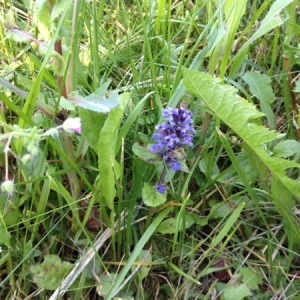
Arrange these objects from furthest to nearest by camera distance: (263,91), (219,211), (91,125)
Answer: (263,91) → (219,211) → (91,125)

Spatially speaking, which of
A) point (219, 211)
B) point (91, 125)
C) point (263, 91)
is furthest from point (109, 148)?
point (263, 91)

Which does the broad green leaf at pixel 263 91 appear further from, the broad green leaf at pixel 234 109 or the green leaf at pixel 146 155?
the green leaf at pixel 146 155

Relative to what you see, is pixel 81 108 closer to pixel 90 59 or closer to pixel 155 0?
pixel 90 59

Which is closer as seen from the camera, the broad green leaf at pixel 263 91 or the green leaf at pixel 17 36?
the green leaf at pixel 17 36

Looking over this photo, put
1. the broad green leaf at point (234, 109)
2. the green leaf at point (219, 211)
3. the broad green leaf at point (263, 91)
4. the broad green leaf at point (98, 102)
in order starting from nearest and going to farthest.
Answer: the broad green leaf at point (98, 102)
the broad green leaf at point (234, 109)
the green leaf at point (219, 211)
the broad green leaf at point (263, 91)

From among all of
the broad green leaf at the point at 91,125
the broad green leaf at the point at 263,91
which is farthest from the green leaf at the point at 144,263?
the broad green leaf at the point at 263,91

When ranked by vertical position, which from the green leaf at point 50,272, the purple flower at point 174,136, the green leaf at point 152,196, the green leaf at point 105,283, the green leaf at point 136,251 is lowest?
the green leaf at point 105,283

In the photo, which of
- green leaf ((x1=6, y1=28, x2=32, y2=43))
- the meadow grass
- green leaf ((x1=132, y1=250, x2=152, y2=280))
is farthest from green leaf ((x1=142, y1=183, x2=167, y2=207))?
green leaf ((x1=6, y1=28, x2=32, y2=43))

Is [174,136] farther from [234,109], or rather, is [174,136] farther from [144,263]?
[144,263]
